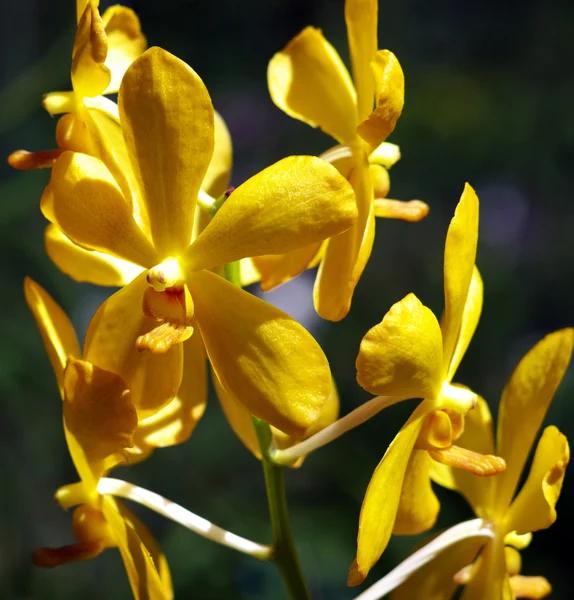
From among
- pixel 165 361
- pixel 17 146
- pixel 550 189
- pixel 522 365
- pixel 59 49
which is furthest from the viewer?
→ pixel 550 189

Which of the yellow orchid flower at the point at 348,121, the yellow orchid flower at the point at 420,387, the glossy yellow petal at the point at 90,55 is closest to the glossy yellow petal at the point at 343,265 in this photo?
the yellow orchid flower at the point at 348,121

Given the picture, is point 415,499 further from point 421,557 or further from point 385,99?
point 385,99

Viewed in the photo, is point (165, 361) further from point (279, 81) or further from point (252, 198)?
point (279, 81)

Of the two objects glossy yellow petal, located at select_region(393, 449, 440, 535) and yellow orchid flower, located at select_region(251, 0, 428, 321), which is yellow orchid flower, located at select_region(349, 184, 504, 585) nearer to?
glossy yellow petal, located at select_region(393, 449, 440, 535)

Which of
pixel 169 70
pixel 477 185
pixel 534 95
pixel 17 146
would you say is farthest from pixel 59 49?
pixel 169 70

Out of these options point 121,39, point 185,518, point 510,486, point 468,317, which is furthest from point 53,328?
point 510,486

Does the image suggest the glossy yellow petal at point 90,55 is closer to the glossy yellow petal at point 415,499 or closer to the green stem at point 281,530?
the green stem at point 281,530
